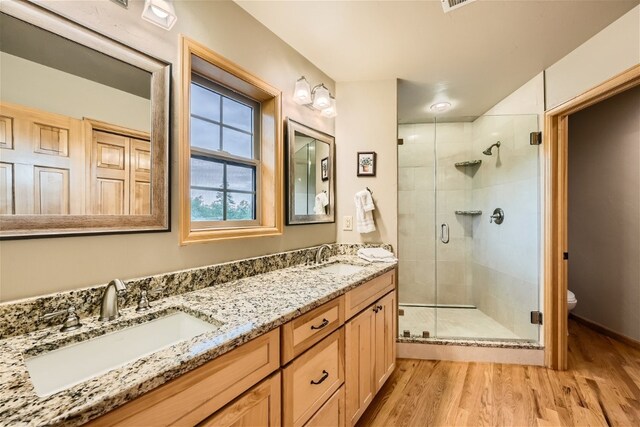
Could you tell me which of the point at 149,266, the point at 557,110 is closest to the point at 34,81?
the point at 149,266

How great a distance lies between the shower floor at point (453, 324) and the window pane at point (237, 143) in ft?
6.18

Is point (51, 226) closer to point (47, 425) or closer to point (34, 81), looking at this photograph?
point (34, 81)

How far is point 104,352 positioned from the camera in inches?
32.9

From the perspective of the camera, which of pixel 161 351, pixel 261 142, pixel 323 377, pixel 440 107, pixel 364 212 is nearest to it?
pixel 161 351

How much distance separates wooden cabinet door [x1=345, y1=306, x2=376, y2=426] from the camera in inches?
53.8

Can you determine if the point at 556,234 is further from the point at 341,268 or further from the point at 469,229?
the point at 341,268

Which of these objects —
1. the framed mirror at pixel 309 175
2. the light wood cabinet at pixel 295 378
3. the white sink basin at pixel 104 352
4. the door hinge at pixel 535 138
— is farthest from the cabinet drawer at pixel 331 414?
the door hinge at pixel 535 138

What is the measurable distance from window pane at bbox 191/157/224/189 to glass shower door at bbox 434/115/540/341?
2174 millimetres

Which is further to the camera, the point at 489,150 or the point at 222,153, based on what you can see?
the point at 489,150

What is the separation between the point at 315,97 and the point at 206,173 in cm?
99

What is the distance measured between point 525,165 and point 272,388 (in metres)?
2.60

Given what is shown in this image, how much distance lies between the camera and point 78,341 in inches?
30.9

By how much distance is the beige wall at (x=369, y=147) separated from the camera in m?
2.22

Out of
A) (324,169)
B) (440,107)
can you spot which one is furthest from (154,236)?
(440,107)
